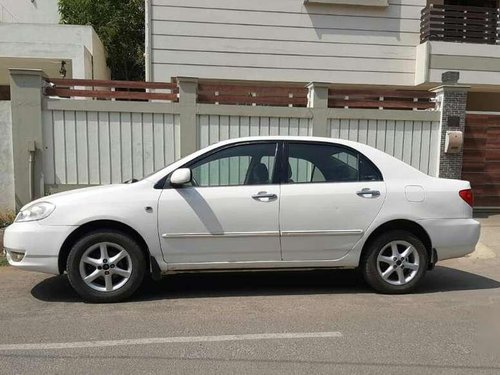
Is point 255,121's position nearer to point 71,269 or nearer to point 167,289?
point 167,289

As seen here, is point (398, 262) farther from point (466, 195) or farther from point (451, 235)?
point (466, 195)

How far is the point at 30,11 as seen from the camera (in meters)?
20.2

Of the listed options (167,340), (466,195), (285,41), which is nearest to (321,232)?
(466,195)

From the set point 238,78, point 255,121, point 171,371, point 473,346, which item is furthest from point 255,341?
point 238,78

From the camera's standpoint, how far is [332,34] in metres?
12.5

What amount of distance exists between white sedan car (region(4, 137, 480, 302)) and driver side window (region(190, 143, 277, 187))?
0.04 ft

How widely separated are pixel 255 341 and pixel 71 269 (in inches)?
78.3

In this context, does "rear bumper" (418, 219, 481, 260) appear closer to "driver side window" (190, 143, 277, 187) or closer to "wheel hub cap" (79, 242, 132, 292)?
"driver side window" (190, 143, 277, 187)

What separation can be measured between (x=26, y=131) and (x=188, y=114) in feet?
8.67

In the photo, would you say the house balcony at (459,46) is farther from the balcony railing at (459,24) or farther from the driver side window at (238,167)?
the driver side window at (238,167)

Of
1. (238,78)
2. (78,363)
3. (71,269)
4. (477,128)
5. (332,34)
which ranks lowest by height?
(78,363)

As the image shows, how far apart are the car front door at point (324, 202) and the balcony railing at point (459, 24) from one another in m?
8.06

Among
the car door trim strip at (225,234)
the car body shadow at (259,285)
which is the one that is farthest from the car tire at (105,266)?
the car door trim strip at (225,234)

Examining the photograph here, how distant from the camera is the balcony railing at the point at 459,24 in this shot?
1239 centimetres
